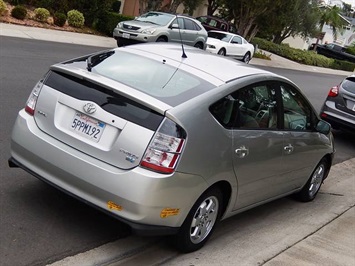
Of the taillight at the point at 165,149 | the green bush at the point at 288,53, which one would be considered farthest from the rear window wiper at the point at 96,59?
the green bush at the point at 288,53

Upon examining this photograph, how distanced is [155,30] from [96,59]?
14.3m

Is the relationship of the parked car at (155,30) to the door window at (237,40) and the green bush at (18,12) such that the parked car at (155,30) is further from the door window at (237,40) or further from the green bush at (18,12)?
the door window at (237,40)

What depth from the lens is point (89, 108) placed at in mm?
3906

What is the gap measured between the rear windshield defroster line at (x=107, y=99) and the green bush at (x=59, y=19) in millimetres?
18212

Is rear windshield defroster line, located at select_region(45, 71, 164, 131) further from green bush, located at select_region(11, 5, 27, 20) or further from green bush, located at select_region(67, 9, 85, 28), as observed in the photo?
green bush, located at select_region(67, 9, 85, 28)

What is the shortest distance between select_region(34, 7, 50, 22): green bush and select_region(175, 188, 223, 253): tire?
18403 millimetres

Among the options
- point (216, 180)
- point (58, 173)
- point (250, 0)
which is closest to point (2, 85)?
point (58, 173)

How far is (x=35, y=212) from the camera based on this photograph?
14.5 feet

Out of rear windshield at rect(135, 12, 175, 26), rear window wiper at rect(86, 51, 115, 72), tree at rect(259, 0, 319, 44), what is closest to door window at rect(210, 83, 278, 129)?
rear window wiper at rect(86, 51, 115, 72)

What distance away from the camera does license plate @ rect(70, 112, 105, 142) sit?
12.7ft

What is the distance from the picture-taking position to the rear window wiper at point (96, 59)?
4438 millimetres

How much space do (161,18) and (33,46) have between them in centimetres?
633

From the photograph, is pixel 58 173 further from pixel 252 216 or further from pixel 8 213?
pixel 252 216

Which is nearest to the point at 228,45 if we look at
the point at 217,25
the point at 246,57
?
the point at 246,57
